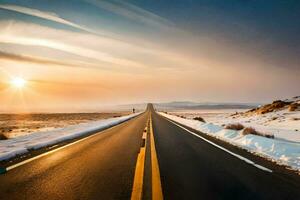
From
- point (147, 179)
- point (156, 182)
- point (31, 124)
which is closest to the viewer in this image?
point (156, 182)

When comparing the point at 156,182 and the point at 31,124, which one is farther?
the point at 31,124

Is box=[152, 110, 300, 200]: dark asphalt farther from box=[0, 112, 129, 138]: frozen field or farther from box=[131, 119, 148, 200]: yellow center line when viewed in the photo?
box=[0, 112, 129, 138]: frozen field

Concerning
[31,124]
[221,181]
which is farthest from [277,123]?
[31,124]

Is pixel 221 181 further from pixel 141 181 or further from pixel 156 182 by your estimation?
pixel 141 181

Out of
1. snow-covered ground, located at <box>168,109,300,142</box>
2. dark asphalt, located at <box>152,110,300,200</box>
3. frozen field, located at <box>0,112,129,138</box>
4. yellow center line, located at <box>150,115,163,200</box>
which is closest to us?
yellow center line, located at <box>150,115,163,200</box>

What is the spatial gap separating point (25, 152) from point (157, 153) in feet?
15.6

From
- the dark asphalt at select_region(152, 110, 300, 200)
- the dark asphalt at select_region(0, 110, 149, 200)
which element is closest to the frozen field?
the dark asphalt at select_region(0, 110, 149, 200)

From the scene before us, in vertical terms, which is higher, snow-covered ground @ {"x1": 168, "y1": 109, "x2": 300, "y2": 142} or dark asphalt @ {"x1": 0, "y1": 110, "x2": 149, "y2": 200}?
dark asphalt @ {"x1": 0, "y1": 110, "x2": 149, "y2": 200}

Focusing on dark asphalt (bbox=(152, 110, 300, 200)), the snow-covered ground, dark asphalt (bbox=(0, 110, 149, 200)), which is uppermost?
dark asphalt (bbox=(0, 110, 149, 200))

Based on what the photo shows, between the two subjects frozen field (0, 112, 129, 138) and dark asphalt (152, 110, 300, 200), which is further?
frozen field (0, 112, 129, 138)

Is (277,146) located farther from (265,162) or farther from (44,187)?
(44,187)

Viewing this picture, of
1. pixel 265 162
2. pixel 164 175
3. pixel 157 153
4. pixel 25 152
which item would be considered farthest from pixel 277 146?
pixel 25 152

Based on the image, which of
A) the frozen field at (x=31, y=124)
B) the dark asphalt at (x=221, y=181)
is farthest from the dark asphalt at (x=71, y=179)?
the frozen field at (x=31, y=124)

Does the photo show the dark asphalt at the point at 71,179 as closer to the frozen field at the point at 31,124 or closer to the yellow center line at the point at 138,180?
the yellow center line at the point at 138,180
